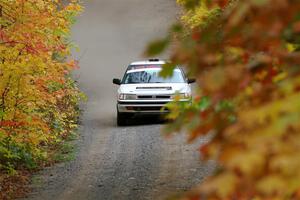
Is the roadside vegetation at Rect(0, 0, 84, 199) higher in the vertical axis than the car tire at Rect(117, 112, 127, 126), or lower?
higher

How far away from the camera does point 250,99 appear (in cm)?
292

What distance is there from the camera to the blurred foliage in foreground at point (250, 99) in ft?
7.66

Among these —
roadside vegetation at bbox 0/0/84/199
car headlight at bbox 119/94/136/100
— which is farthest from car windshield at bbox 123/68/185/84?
roadside vegetation at bbox 0/0/84/199

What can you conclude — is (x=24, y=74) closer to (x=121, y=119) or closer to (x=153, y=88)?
(x=153, y=88)

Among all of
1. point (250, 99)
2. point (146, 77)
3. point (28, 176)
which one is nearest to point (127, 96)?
point (146, 77)

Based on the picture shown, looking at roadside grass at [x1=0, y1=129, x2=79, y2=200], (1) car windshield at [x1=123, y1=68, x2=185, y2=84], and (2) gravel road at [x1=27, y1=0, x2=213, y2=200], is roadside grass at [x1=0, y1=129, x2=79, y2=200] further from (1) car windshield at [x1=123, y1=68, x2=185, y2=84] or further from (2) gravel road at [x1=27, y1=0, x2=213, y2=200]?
(1) car windshield at [x1=123, y1=68, x2=185, y2=84]

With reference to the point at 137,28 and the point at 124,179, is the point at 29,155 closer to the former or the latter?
the point at 124,179

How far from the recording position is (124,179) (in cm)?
1266

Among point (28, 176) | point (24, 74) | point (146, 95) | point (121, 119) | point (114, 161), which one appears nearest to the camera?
point (24, 74)

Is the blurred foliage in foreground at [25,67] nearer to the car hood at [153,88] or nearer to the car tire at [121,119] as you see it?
the car hood at [153,88]

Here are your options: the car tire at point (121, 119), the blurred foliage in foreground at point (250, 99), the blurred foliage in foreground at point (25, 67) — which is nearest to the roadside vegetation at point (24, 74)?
the blurred foliage in foreground at point (25, 67)

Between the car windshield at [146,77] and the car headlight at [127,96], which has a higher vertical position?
the car windshield at [146,77]

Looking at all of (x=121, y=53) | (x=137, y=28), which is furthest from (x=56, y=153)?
(x=137, y=28)

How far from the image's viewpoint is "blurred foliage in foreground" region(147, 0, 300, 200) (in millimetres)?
2334
